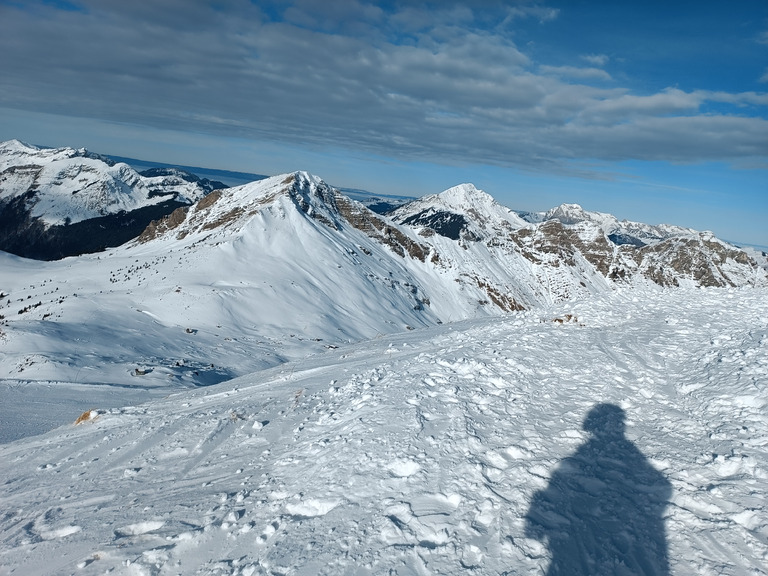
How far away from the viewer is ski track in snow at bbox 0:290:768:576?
17.5ft

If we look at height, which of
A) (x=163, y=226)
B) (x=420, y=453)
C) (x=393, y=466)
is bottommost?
(x=163, y=226)

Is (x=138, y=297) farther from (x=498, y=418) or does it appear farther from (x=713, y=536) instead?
(x=713, y=536)

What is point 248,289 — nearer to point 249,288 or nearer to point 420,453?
point 249,288

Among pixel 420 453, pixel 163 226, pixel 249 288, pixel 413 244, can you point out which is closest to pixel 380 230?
pixel 413 244

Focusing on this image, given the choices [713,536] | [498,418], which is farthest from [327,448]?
[713,536]

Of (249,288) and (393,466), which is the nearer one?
(393,466)

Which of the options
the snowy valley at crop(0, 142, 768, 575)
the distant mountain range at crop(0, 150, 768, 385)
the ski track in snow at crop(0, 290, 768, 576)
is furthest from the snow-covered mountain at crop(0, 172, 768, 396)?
the ski track in snow at crop(0, 290, 768, 576)

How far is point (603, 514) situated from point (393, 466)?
10.1 feet

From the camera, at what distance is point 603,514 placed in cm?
602

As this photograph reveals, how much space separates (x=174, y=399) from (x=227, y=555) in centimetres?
975

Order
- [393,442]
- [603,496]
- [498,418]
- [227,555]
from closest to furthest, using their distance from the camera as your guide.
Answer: [227,555] < [603,496] < [393,442] < [498,418]

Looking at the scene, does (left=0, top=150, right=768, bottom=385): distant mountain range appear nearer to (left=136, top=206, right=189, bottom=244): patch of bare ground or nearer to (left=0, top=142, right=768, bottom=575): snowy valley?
(left=136, top=206, right=189, bottom=244): patch of bare ground

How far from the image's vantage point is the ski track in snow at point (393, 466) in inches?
211

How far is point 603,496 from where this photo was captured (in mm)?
6402
